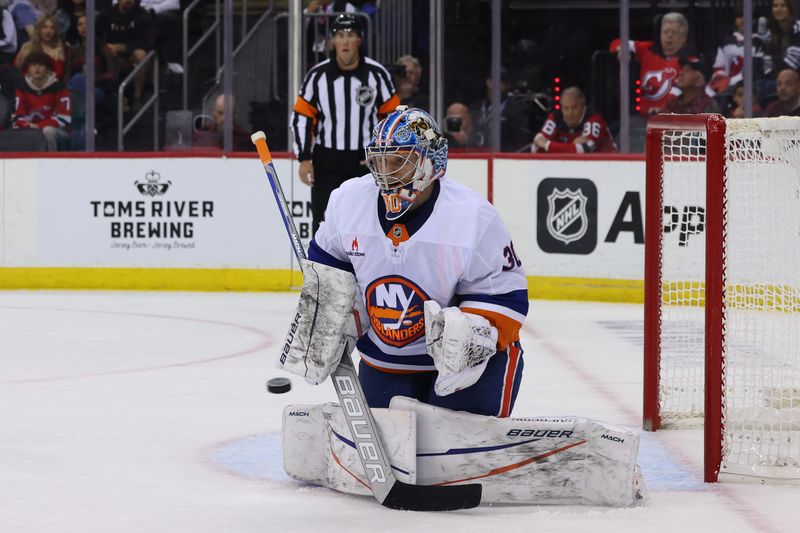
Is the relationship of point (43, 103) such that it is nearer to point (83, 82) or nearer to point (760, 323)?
point (83, 82)

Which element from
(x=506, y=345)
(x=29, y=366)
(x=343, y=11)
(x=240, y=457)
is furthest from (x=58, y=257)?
(x=506, y=345)

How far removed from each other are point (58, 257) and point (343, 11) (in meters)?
2.12

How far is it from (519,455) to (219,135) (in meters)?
5.39

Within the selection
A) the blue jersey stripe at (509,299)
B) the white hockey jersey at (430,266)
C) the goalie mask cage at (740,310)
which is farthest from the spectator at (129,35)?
the blue jersey stripe at (509,299)

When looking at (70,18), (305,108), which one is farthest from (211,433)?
(70,18)

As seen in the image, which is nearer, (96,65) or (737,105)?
(737,105)

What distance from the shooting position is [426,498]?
287 centimetres

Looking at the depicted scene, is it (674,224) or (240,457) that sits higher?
(674,224)

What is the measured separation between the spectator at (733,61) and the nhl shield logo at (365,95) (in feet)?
7.57

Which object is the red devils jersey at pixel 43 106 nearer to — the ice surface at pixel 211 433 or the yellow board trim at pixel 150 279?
the yellow board trim at pixel 150 279

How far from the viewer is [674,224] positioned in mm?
6344

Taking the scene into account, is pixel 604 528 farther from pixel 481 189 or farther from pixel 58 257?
pixel 58 257

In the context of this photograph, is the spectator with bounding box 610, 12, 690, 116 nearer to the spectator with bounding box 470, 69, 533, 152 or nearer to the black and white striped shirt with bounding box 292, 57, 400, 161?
the spectator with bounding box 470, 69, 533, 152

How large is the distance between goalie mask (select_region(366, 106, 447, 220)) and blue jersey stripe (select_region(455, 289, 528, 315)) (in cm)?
23
